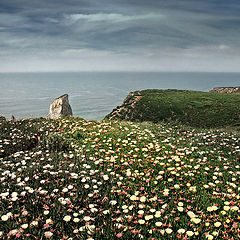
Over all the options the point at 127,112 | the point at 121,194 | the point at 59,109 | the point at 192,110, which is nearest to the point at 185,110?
the point at 192,110

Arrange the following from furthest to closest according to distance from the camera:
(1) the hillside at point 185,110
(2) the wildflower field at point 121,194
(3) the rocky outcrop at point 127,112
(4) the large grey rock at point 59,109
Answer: (4) the large grey rock at point 59,109 → (3) the rocky outcrop at point 127,112 → (1) the hillside at point 185,110 → (2) the wildflower field at point 121,194

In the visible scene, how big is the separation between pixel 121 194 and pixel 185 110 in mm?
22739

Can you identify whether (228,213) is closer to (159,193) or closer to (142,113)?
(159,193)

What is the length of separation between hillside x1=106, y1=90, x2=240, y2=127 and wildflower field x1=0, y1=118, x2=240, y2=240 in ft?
53.1

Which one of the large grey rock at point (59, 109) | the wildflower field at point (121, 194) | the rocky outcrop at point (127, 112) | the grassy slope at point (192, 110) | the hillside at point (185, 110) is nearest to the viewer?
the wildflower field at point (121, 194)

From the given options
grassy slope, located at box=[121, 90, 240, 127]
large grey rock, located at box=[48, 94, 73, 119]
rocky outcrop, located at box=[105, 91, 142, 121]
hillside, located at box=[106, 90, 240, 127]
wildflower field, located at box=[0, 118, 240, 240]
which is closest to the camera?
wildflower field, located at box=[0, 118, 240, 240]

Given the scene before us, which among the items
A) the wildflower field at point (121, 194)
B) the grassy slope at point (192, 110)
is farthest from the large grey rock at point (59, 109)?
the wildflower field at point (121, 194)

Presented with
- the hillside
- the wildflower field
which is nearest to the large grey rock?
the hillside

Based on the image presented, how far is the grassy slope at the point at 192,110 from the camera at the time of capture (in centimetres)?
2398

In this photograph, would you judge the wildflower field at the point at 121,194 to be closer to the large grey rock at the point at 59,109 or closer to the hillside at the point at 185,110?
the hillside at the point at 185,110

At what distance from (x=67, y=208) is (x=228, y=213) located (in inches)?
130

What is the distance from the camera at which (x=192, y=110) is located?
26.2m

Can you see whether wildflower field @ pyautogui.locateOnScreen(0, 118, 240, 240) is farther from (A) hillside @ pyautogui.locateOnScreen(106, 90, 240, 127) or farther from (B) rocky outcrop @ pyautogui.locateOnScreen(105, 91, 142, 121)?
(B) rocky outcrop @ pyautogui.locateOnScreen(105, 91, 142, 121)

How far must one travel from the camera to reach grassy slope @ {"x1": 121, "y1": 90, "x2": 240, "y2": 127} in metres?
24.0
